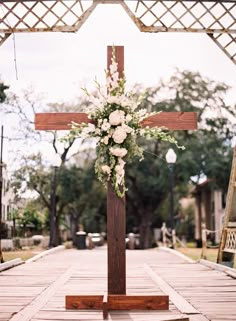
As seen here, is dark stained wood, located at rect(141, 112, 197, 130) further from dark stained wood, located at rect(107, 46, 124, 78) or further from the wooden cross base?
the wooden cross base

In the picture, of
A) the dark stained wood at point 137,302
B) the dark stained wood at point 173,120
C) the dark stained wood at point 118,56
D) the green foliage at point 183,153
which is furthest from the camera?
the green foliage at point 183,153

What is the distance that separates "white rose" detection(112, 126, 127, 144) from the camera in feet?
21.2

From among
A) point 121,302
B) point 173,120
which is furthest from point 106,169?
point 121,302

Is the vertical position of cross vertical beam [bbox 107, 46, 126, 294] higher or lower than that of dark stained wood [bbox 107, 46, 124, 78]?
lower

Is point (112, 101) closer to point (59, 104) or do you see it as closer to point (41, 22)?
point (41, 22)

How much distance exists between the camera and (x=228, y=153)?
3375 centimetres

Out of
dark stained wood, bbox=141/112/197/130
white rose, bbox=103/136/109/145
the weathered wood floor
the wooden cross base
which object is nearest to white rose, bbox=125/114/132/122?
white rose, bbox=103/136/109/145

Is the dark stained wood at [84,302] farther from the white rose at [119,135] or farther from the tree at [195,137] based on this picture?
the tree at [195,137]

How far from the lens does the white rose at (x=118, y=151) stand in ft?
21.3

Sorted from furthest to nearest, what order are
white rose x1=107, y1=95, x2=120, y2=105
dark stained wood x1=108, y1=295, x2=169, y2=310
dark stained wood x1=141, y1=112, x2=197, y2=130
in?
dark stained wood x1=141, y1=112, x2=197, y2=130 → white rose x1=107, y1=95, x2=120, y2=105 → dark stained wood x1=108, y1=295, x2=169, y2=310

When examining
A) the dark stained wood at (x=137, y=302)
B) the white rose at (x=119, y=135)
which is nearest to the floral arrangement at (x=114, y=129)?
the white rose at (x=119, y=135)

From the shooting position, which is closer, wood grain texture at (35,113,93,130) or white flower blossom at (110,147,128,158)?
white flower blossom at (110,147,128,158)

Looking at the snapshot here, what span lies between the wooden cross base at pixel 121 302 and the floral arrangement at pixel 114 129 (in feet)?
3.76

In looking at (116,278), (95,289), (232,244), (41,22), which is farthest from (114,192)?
(232,244)
